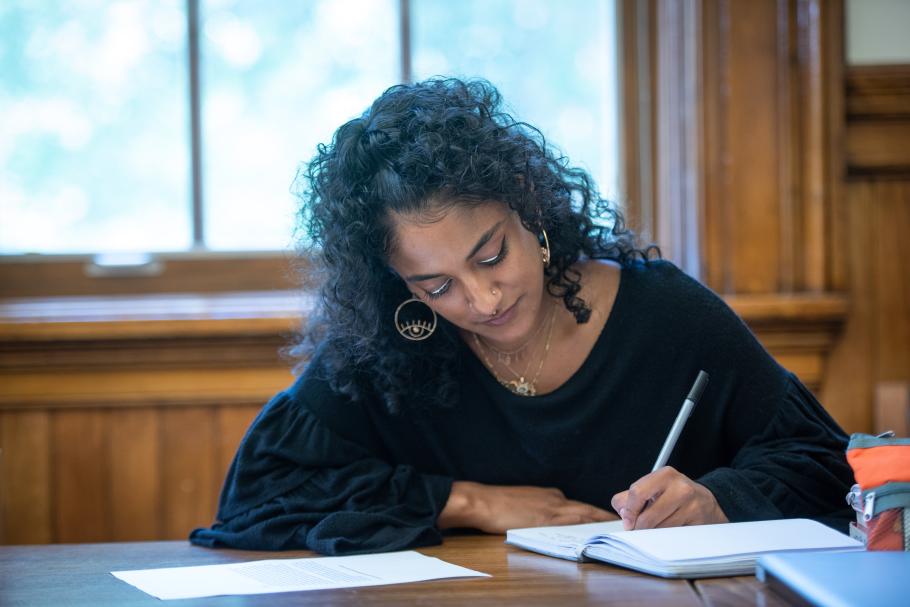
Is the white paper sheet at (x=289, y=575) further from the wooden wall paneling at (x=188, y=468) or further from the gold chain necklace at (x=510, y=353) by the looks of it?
the wooden wall paneling at (x=188, y=468)

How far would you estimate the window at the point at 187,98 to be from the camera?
2.56m

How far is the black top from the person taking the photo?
5.02 feet

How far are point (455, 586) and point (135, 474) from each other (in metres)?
1.33

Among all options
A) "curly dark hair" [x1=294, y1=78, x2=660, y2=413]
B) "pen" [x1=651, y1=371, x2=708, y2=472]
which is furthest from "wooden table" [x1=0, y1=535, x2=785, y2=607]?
"curly dark hair" [x1=294, y1=78, x2=660, y2=413]

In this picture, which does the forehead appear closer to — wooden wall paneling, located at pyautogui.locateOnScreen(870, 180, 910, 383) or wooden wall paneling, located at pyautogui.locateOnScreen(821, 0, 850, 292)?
wooden wall paneling, located at pyautogui.locateOnScreen(821, 0, 850, 292)

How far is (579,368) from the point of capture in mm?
1719

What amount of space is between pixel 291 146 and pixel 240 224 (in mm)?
230

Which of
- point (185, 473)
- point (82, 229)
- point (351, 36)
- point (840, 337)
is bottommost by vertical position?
point (185, 473)

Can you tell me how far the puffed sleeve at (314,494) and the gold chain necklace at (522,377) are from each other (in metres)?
0.21

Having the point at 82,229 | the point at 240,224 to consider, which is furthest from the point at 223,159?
the point at 82,229

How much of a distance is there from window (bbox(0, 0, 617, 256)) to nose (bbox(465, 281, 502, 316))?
1.11 meters

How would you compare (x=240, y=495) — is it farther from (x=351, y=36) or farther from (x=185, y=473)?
(x=351, y=36)

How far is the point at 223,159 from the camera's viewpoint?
8.46ft

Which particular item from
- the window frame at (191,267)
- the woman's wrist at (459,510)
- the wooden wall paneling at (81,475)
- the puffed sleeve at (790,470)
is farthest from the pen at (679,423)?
the wooden wall paneling at (81,475)
